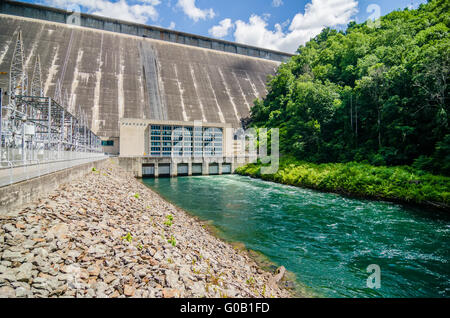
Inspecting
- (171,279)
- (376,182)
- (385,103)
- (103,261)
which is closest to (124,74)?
(385,103)

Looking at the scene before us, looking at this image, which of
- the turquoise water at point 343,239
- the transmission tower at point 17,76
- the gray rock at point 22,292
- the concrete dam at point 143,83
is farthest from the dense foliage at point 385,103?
the transmission tower at point 17,76

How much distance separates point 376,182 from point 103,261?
20.6m

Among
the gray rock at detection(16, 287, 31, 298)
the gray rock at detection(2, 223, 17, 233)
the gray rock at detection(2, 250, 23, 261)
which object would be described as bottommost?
the gray rock at detection(16, 287, 31, 298)

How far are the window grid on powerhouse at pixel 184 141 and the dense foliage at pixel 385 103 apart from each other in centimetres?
1137

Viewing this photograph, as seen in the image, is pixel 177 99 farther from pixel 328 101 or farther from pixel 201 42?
pixel 328 101

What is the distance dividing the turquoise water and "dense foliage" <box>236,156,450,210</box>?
54.4 inches

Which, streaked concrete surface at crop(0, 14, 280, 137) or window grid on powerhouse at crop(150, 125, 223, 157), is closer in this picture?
window grid on powerhouse at crop(150, 125, 223, 157)

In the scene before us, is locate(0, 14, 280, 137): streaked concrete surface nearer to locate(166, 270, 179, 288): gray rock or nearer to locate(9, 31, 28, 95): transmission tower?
locate(9, 31, 28, 95): transmission tower

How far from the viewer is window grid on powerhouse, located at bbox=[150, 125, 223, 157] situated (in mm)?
38969

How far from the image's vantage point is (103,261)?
4.96 metres

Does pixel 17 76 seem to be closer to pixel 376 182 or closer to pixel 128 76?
pixel 128 76

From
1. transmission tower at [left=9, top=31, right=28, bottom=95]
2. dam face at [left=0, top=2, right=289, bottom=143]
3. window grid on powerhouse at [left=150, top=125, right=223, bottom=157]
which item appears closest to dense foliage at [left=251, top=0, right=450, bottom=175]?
window grid on powerhouse at [left=150, top=125, right=223, bottom=157]
